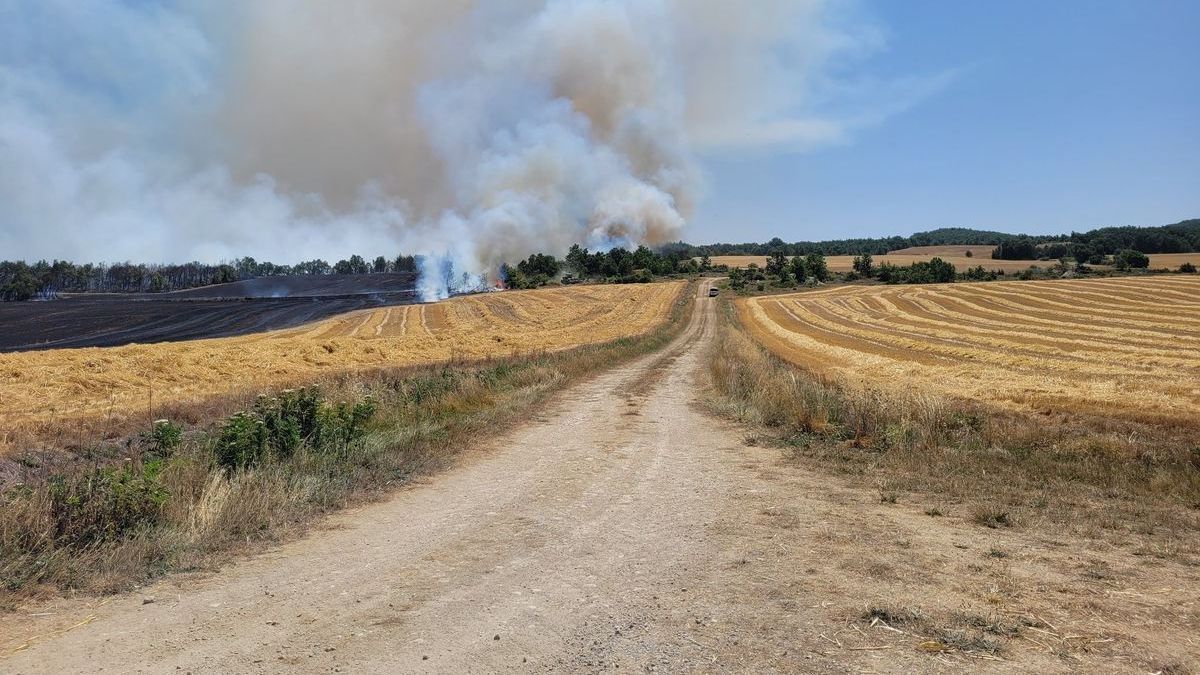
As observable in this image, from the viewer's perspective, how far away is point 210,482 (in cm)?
830

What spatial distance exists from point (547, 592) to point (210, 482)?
4.76m

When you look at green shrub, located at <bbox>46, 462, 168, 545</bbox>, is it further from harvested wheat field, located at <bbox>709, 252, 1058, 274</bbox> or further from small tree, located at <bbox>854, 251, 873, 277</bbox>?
harvested wheat field, located at <bbox>709, 252, 1058, 274</bbox>

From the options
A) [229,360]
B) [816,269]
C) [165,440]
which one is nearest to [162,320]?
[229,360]

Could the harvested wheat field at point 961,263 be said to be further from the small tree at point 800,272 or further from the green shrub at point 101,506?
the green shrub at point 101,506

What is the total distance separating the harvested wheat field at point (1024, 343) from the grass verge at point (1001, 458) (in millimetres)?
4748

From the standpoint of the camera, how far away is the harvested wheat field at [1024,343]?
2205 cm

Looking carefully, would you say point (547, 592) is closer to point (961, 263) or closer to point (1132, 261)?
point (1132, 261)

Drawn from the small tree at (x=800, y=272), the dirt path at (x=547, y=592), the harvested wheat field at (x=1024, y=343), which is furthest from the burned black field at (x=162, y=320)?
the small tree at (x=800, y=272)

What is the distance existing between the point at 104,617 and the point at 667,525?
17.4 feet

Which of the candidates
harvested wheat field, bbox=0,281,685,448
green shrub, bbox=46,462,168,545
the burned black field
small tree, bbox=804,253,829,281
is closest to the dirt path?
green shrub, bbox=46,462,168,545

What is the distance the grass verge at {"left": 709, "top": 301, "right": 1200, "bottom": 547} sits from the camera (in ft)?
27.3

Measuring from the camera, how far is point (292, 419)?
11.2m

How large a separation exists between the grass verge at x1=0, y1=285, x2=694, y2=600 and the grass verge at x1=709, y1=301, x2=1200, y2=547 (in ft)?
21.8

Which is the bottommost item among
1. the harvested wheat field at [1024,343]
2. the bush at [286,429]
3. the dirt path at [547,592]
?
the harvested wheat field at [1024,343]
